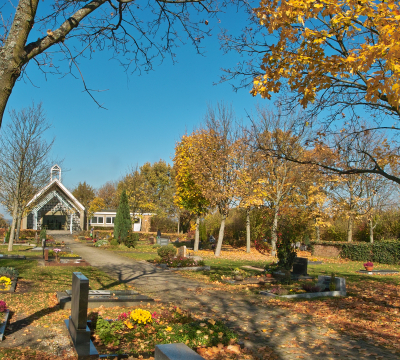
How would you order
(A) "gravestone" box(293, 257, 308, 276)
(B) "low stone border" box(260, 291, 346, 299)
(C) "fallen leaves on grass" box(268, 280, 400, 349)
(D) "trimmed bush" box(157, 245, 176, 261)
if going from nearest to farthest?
(C) "fallen leaves on grass" box(268, 280, 400, 349), (B) "low stone border" box(260, 291, 346, 299), (A) "gravestone" box(293, 257, 308, 276), (D) "trimmed bush" box(157, 245, 176, 261)

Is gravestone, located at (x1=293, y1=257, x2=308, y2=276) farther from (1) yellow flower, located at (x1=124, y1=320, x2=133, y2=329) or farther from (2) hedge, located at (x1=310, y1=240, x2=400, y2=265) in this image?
(2) hedge, located at (x1=310, y1=240, x2=400, y2=265)

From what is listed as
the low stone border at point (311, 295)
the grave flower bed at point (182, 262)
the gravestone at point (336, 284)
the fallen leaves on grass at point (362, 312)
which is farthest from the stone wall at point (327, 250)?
the low stone border at point (311, 295)

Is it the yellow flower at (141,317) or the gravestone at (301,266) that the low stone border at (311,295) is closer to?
the gravestone at (301,266)

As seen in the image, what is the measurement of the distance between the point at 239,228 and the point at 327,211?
918cm

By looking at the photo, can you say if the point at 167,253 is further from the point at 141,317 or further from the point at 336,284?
the point at 141,317

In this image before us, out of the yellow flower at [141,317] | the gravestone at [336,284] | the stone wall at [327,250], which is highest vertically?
the yellow flower at [141,317]

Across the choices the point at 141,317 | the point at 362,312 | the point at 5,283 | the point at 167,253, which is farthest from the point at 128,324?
the point at 167,253

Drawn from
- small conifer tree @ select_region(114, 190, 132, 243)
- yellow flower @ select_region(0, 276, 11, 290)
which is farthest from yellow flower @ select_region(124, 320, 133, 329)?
small conifer tree @ select_region(114, 190, 132, 243)

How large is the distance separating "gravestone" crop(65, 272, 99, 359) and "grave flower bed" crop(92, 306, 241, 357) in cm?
29

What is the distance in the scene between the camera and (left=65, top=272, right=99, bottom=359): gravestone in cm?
489

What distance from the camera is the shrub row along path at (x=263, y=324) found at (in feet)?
18.1

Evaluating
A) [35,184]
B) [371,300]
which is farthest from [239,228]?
[371,300]

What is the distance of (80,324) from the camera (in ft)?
17.0

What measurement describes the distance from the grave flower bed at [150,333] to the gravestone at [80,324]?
11.3 inches
